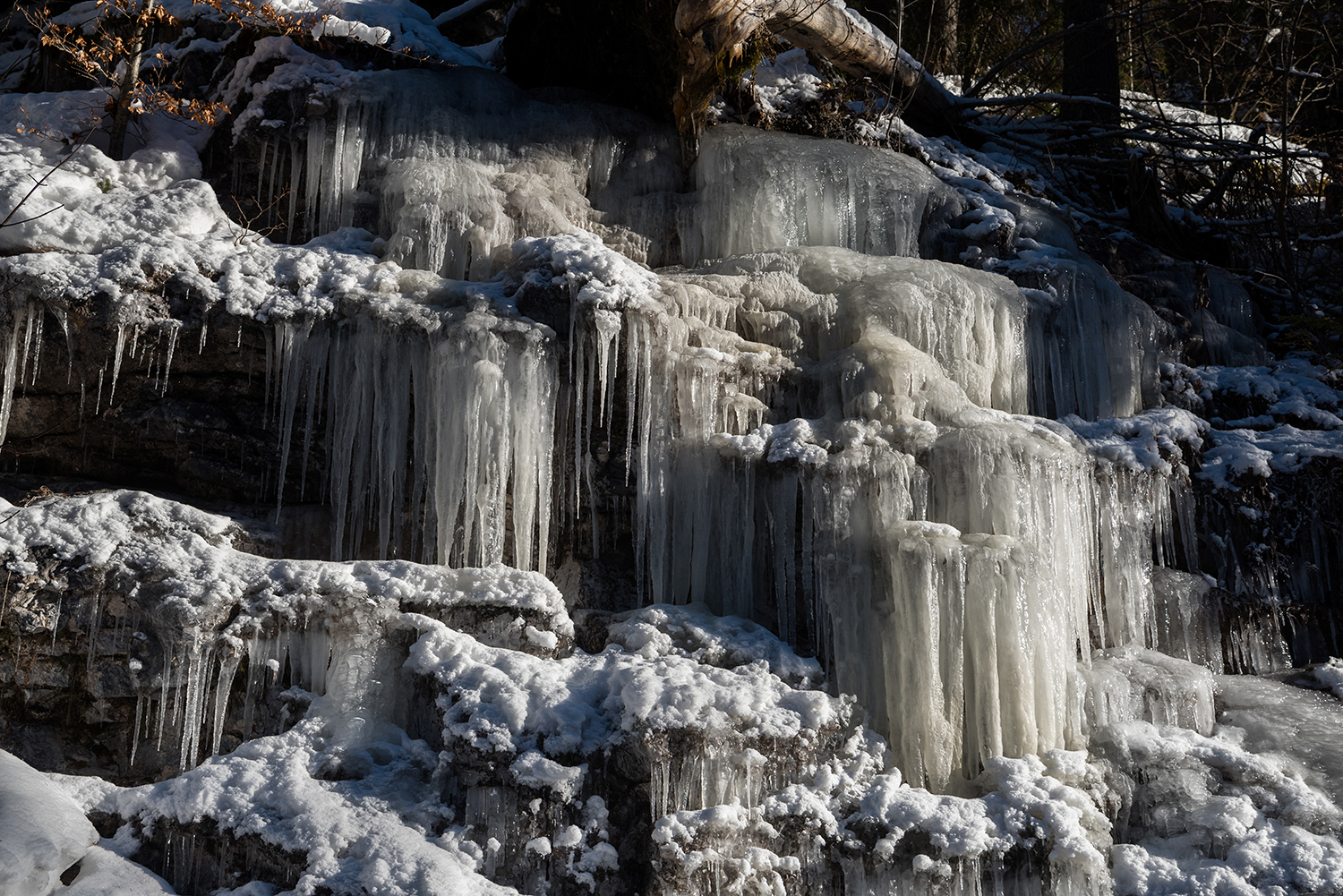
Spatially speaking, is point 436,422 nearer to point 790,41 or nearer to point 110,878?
point 110,878

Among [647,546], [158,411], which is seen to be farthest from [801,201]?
[158,411]

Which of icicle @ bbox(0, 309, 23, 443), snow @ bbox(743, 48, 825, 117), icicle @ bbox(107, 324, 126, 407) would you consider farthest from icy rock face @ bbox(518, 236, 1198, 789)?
snow @ bbox(743, 48, 825, 117)

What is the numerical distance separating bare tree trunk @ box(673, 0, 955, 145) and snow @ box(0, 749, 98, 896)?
575 centimetres

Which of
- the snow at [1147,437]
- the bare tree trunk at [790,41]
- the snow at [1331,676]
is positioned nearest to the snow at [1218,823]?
the snow at [1331,676]

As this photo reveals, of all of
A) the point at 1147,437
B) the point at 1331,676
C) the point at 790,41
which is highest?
the point at 790,41

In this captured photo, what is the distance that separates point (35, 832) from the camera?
363 cm

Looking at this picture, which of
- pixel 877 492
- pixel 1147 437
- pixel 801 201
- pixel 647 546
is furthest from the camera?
pixel 801 201

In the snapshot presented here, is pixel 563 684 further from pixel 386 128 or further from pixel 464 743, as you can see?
pixel 386 128

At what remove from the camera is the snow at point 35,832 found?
3.52 meters

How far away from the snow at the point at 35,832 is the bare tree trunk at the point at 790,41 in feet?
18.9

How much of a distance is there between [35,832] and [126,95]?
5008 millimetres

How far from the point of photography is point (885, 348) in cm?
585

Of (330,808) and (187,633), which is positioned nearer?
(330,808)

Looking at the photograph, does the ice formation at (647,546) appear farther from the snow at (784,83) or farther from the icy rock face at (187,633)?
the snow at (784,83)
